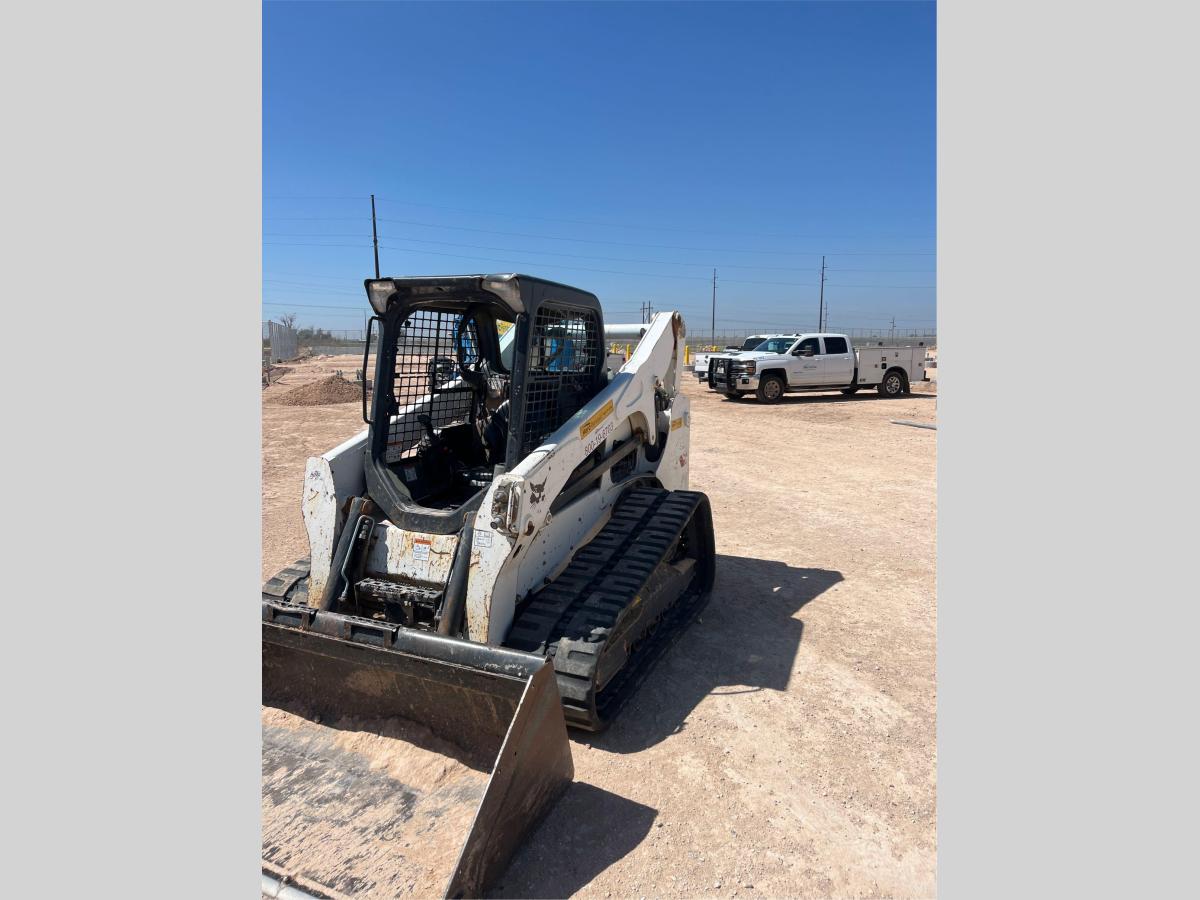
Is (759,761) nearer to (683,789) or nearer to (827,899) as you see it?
(683,789)

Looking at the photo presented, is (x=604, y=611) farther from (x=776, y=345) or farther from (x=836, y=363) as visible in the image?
(x=836, y=363)

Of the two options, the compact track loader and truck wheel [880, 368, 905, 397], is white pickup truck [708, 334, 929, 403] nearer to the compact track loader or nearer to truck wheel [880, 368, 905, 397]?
truck wheel [880, 368, 905, 397]

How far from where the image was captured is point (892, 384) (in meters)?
21.3

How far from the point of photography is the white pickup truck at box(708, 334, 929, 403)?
1945 centimetres

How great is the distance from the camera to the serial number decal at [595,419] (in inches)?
161

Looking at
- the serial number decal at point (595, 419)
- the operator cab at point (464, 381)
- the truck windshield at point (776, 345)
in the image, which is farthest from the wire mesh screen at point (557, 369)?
the truck windshield at point (776, 345)

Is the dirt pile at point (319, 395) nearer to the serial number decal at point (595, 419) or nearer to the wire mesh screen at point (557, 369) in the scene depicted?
the wire mesh screen at point (557, 369)

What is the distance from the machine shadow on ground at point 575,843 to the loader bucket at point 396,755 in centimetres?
6

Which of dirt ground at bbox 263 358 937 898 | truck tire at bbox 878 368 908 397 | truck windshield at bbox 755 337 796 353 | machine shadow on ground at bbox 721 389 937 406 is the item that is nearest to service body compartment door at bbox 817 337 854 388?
machine shadow on ground at bbox 721 389 937 406

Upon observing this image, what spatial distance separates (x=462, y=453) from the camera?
16.1ft

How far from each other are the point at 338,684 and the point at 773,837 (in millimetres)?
2101

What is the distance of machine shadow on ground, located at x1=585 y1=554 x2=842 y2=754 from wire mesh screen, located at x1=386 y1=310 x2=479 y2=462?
2079 mm

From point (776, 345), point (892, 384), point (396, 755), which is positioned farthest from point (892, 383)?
point (396, 755)

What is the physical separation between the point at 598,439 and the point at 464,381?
3.72 feet
